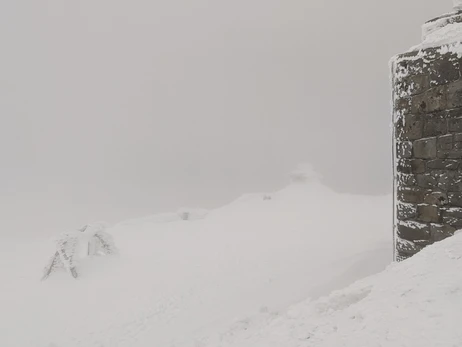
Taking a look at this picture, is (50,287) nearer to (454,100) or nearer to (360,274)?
(360,274)

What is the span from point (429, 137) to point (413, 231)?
51.9 inches

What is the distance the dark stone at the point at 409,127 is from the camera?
4562 millimetres

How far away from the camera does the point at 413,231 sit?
466cm

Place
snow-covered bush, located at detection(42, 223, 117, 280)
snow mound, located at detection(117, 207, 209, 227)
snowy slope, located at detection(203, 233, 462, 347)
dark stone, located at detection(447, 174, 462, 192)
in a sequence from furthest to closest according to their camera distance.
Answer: snow mound, located at detection(117, 207, 209, 227)
snow-covered bush, located at detection(42, 223, 117, 280)
dark stone, located at detection(447, 174, 462, 192)
snowy slope, located at detection(203, 233, 462, 347)

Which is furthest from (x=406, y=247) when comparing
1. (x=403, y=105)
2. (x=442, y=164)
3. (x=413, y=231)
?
(x=403, y=105)

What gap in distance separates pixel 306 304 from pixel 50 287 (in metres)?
10.7

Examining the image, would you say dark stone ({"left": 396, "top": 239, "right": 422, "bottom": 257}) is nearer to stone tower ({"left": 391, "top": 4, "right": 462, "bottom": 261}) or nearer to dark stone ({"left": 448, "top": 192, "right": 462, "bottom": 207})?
stone tower ({"left": 391, "top": 4, "right": 462, "bottom": 261})

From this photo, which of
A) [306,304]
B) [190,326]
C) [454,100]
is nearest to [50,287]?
[190,326]

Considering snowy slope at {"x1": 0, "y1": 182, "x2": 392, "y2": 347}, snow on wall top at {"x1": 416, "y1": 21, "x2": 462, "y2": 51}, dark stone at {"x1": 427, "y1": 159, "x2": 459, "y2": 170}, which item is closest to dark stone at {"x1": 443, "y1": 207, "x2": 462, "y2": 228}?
dark stone at {"x1": 427, "y1": 159, "x2": 459, "y2": 170}

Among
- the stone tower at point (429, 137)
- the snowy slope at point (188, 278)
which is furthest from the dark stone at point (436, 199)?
the snowy slope at point (188, 278)

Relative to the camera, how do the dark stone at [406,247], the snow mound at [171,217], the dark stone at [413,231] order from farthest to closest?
the snow mound at [171,217] → the dark stone at [406,247] → the dark stone at [413,231]

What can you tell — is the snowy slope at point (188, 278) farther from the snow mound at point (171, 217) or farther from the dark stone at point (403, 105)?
the dark stone at point (403, 105)

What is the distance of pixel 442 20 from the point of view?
4.90 meters

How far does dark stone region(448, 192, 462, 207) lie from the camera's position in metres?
4.12
